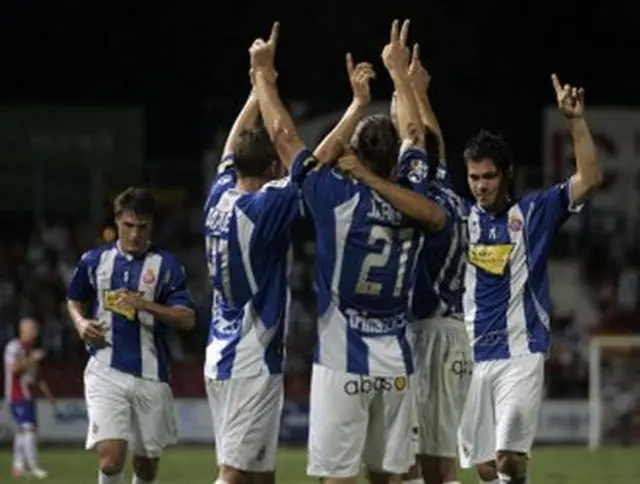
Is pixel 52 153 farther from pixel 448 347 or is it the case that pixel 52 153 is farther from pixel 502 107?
pixel 448 347

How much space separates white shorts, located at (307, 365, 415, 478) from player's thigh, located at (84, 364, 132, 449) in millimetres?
3302

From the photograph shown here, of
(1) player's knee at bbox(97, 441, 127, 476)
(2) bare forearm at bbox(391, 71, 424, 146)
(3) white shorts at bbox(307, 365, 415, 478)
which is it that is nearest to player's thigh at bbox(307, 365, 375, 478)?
(3) white shorts at bbox(307, 365, 415, 478)

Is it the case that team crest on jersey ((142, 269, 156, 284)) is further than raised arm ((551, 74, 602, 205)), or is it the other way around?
team crest on jersey ((142, 269, 156, 284))

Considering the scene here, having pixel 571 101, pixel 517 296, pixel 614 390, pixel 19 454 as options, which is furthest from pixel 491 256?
pixel 614 390

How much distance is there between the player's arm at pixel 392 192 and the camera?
12.7 m

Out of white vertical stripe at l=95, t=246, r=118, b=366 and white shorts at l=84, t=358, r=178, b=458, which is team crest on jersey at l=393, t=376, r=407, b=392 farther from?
white vertical stripe at l=95, t=246, r=118, b=366

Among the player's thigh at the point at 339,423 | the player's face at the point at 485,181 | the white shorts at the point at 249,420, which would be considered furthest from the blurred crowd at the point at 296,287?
the player's thigh at the point at 339,423

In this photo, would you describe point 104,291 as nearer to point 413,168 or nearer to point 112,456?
point 112,456

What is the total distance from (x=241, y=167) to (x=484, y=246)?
2.35 meters

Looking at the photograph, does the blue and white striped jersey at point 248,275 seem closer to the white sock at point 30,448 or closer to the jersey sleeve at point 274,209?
the jersey sleeve at point 274,209

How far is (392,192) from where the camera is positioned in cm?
1266

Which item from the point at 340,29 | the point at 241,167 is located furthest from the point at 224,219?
the point at 340,29

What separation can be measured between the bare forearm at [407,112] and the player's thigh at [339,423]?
1466mm

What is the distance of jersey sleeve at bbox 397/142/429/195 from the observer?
42.8 ft
